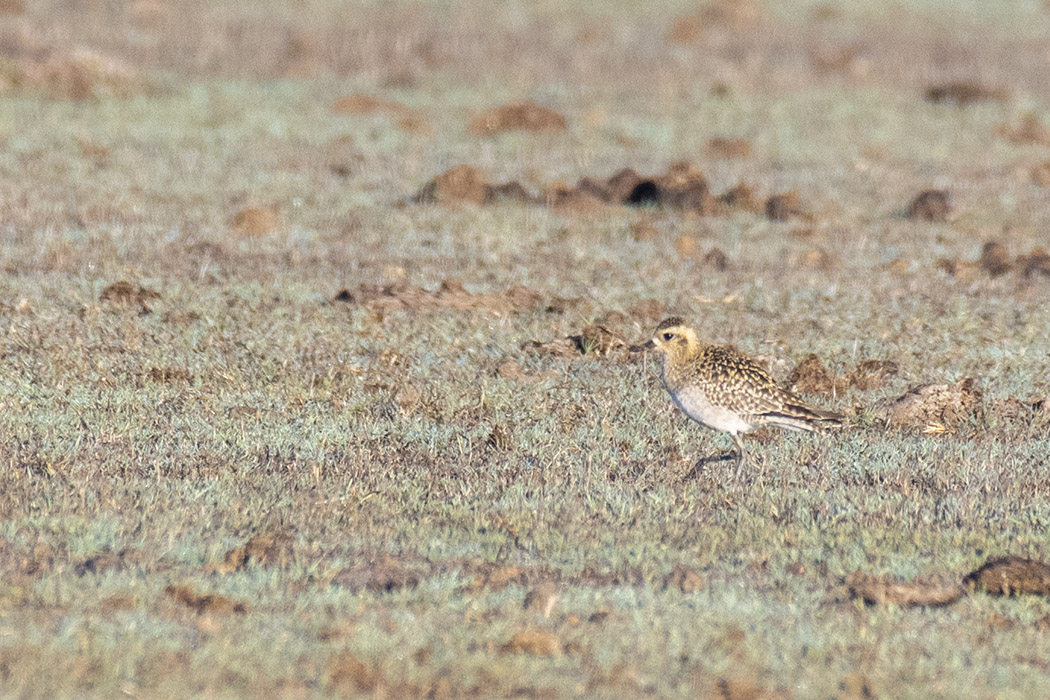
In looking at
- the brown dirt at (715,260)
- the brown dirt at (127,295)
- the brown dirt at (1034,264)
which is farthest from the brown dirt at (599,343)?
the brown dirt at (1034,264)

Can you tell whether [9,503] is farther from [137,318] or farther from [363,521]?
[137,318]

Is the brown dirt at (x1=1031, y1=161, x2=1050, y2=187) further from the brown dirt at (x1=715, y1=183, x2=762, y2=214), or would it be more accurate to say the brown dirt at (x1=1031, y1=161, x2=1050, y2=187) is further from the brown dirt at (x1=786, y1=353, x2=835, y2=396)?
the brown dirt at (x1=786, y1=353, x2=835, y2=396)

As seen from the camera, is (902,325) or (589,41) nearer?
(902,325)

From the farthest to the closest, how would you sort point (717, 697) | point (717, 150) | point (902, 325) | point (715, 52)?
point (715, 52) < point (717, 150) < point (902, 325) < point (717, 697)

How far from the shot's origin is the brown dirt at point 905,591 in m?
6.58

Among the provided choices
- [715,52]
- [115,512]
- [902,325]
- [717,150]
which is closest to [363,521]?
[115,512]

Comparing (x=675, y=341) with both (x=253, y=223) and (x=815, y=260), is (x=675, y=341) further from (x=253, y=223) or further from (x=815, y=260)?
(x=253, y=223)

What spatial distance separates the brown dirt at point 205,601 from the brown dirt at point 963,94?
2114 centimetres

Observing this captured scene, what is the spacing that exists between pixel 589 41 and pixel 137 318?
19.6m

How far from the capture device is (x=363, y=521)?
7445mm

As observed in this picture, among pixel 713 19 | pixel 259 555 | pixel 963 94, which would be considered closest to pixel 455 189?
pixel 259 555

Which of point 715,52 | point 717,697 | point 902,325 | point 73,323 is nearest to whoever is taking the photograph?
point 717,697

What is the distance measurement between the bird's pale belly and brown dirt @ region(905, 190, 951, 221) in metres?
9.17

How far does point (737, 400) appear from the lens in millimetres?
8562
